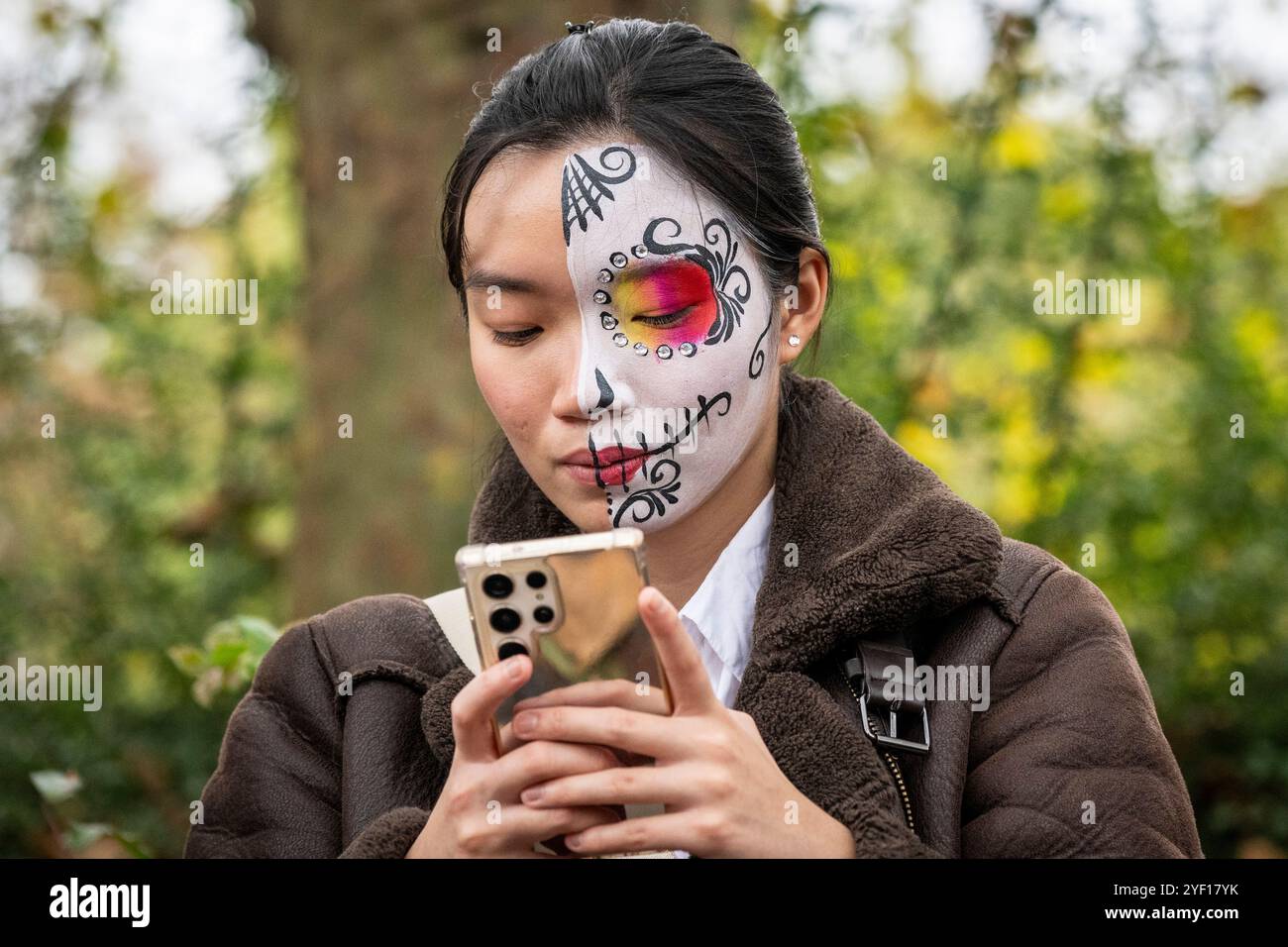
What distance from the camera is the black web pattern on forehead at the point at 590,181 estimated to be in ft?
6.73

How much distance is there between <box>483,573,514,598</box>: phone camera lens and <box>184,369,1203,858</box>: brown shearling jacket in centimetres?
41

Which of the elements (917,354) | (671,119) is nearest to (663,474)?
(671,119)

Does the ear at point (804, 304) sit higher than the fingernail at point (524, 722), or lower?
higher

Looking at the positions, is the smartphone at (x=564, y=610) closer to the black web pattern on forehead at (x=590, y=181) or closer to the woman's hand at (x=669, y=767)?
the woman's hand at (x=669, y=767)

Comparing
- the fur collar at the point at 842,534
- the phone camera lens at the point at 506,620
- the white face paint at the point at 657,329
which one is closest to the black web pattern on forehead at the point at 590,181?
the white face paint at the point at 657,329

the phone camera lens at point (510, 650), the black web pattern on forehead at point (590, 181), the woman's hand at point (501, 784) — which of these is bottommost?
the woman's hand at point (501, 784)

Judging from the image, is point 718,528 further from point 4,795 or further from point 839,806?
point 4,795

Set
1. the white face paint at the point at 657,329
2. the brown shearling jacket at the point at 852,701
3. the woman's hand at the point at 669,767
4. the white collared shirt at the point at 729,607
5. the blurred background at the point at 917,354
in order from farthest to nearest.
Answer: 1. the blurred background at the point at 917,354
2. the white collared shirt at the point at 729,607
3. the white face paint at the point at 657,329
4. the brown shearling jacket at the point at 852,701
5. the woman's hand at the point at 669,767

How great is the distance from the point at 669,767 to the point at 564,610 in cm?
22

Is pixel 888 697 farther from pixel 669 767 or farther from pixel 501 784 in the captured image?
pixel 501 784

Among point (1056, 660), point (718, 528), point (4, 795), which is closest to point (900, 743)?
point (1056, 660)

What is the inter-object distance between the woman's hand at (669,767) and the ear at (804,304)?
0.75 meters
